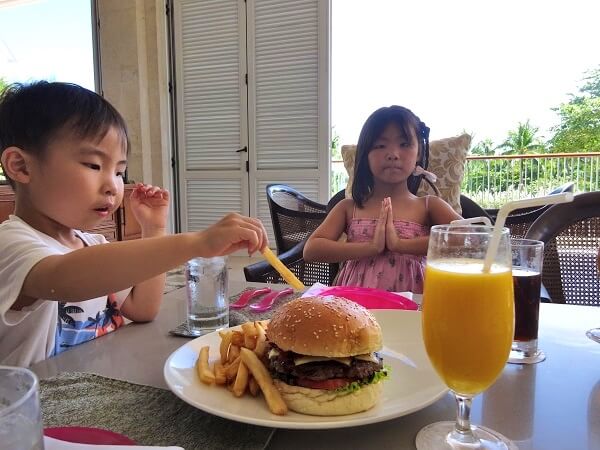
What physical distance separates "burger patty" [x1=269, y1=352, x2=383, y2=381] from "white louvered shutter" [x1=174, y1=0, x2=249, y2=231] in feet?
13.9

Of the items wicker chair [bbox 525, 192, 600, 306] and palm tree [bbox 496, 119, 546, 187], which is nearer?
wicker chair [bbox 525, 192, 600, 306]

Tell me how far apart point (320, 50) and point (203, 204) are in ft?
6.92

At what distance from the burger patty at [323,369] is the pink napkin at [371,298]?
0.39m

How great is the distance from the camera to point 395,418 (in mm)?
544

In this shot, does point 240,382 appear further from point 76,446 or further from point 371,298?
point 371,298

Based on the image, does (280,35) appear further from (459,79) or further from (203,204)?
(459,79)

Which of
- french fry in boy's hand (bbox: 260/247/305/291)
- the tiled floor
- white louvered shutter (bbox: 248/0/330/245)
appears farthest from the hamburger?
white louvered shutter (bbox: 248/0/330/245)

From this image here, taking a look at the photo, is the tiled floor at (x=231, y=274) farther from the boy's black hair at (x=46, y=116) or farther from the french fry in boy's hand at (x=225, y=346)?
the french fry in boy's hand at (x=225, y=346)

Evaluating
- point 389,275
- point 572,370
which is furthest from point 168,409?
point 389,275

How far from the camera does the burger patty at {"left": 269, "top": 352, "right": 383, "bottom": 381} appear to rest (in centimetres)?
59

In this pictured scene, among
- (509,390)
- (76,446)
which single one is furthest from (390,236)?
(76,446)

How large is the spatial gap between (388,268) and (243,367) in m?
1.02

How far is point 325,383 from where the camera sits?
0.58 m

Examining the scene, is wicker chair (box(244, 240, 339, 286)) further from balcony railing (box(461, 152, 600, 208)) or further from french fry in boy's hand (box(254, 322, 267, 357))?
balcony railing (box(461, 152, 600, 208))
